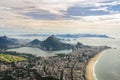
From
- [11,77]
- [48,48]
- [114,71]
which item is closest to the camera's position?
[11,77]

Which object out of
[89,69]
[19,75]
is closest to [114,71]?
[89,69]

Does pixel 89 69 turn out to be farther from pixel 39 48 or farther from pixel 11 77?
pixel 39 48

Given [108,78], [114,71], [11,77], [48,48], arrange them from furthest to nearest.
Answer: [48,48] → [114,71] → [108,78] → [11,77]

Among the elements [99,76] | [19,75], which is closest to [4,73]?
[19,75]

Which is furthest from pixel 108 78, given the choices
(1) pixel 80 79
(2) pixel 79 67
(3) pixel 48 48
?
(3) pixel 48 48

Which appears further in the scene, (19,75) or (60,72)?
(60,72)

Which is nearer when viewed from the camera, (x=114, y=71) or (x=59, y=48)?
(x=114, y=71)

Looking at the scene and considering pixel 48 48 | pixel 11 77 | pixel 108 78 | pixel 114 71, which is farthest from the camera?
pixel 48 48

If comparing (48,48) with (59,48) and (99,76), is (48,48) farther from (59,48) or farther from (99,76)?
(99,76)
